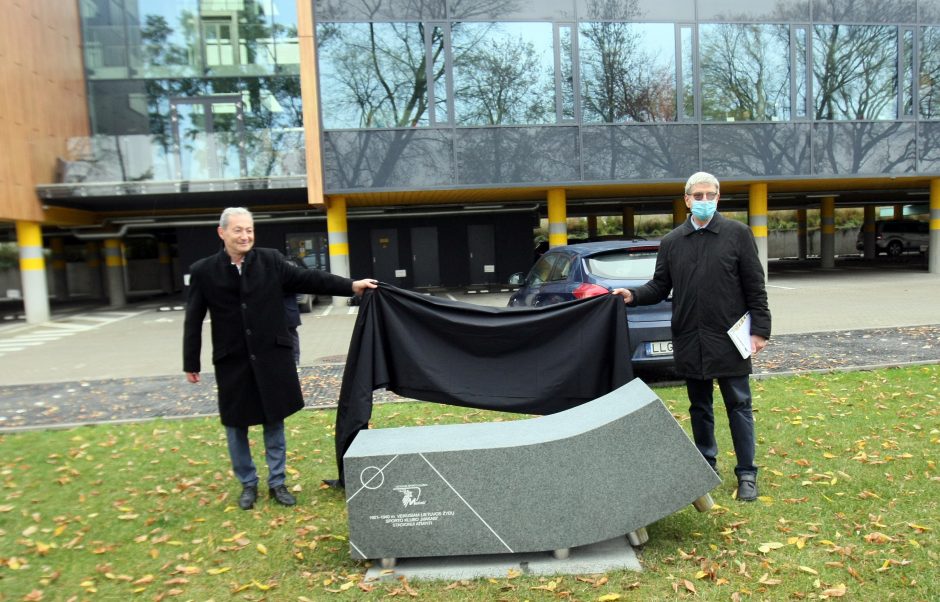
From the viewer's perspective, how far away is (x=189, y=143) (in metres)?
18.2

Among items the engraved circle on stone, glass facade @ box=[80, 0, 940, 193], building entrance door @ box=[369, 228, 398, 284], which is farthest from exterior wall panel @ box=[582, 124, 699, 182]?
the engraved circle on stone

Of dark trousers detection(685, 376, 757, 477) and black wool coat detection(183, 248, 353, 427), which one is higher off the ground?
black wool coat detection(183, 248, 353, 427)

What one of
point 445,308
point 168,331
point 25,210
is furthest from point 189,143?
point 445,308

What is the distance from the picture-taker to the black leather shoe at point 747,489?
4035mm

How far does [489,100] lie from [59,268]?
23.5m

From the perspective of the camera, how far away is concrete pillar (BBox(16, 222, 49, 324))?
17984mm

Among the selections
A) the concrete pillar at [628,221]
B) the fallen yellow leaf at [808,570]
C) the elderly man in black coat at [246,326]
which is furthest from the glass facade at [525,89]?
the fallen yellow leaf at [808,570]

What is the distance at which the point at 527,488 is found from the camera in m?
3.28

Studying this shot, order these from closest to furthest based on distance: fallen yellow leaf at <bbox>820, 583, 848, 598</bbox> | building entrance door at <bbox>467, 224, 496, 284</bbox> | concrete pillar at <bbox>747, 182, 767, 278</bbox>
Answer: fallen yellow leaf at <bbox>820, 583, 848, 598</bbox>
concrete pillar at <bbox>747, 182, 767, 278</bbox>
building entrance door at <bbox>467, 224, 496, 284</bbox>

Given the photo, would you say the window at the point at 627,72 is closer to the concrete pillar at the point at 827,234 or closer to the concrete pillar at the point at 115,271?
the concrete pillar at the point at 827,234

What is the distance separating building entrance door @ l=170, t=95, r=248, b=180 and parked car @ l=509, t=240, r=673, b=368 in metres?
13.0

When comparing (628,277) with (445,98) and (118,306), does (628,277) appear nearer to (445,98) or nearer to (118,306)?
(445,98)

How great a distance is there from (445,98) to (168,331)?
9295mm

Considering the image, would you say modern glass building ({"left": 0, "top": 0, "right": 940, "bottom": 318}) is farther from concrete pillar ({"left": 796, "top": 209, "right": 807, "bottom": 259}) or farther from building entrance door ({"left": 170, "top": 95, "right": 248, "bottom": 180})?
concrete pillar ({"left": 796, "top": 209, "right": 807, "bottom": 259})
